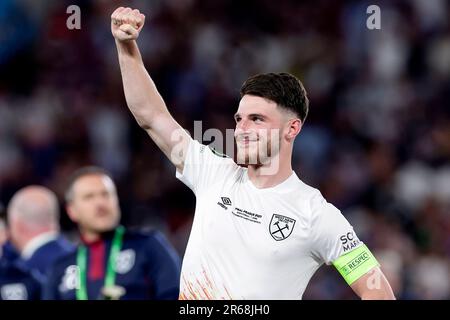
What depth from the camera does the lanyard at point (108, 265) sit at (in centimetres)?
636

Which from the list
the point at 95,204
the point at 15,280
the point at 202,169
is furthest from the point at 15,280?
the point at 202,169

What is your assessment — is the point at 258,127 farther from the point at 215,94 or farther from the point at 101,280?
the point at 215,94

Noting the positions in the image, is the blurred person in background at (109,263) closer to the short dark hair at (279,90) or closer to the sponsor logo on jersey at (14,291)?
the sponsor logo on jersey at (14,291)

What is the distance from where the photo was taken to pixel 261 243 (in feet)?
14.6

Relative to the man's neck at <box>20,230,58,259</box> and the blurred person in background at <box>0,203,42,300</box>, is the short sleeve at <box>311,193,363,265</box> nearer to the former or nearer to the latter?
the blurred person in background at <box>0,203,42,300</box>

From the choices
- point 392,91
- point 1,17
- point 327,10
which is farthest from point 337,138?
point 1,17

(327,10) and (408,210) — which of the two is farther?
(327,10)

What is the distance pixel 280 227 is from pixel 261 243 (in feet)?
0.35

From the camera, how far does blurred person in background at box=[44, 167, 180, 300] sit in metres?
6.32

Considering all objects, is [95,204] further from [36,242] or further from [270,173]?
[270,173]

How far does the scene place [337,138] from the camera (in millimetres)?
12062

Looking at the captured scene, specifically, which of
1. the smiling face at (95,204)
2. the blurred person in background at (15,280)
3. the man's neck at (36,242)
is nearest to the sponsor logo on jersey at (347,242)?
the smiling face at (95,204)
